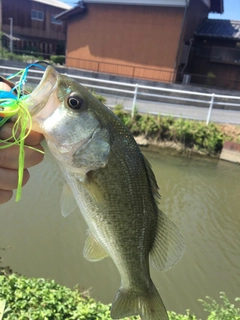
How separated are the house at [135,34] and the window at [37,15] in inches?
439

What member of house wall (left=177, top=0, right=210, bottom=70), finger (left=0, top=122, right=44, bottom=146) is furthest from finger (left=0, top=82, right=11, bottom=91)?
house wall (left=177, top=0, right=210, bottom=70)

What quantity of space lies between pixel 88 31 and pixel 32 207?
565 inches

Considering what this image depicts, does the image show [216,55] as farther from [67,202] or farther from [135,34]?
[67,202]

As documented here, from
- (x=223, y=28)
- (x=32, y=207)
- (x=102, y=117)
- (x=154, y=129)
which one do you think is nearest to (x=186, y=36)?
(x=223, y=28)

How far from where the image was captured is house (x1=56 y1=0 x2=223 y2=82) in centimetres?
1573

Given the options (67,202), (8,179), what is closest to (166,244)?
(67,202)

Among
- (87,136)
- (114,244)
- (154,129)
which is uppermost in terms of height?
(87,136)

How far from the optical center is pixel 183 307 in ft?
14.2

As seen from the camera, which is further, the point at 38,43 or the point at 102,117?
the point at 38,43

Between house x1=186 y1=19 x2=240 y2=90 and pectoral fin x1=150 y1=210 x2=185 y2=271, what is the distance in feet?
53.9

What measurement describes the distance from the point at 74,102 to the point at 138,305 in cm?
111

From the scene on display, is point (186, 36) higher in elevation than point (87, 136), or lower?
higher

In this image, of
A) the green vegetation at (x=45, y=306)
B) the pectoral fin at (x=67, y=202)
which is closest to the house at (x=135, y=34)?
the green vegetation at (x=45, y=306)

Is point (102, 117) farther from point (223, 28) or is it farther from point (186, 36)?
point (223, 28)
